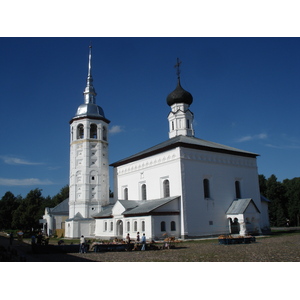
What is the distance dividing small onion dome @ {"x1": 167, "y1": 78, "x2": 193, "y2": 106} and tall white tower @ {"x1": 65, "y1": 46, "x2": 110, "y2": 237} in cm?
765

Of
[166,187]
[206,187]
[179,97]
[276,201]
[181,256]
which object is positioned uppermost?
[179,97]

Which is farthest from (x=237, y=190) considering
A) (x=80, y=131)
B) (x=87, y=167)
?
(x=80, y=131)

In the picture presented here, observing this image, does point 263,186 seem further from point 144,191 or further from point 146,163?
point 146,163

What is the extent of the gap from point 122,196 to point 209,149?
1088 centimetres

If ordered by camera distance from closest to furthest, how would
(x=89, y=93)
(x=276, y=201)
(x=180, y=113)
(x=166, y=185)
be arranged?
(x=166, y=185) → (x=180, y=113) → (x=89, y=93) → (x=276, y=201)

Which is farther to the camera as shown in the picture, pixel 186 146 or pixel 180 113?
pixel 180 113

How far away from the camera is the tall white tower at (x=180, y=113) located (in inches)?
1361

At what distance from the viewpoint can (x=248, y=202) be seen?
2784cm

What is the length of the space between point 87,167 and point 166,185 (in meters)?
9.62

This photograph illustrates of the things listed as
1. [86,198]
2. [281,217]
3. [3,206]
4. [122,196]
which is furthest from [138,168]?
[3,206]

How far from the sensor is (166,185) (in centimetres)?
2864

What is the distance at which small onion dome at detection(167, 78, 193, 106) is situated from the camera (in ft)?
115

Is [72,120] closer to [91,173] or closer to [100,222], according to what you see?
[91,173]

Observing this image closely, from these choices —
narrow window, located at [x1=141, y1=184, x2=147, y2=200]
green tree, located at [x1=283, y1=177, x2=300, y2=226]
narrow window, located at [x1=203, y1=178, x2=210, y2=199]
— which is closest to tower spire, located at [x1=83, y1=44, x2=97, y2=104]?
narrow window, located at [x1=141, y1=184, x2=147, y2=200]
